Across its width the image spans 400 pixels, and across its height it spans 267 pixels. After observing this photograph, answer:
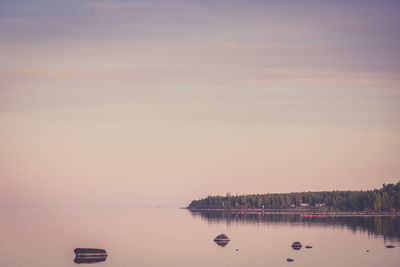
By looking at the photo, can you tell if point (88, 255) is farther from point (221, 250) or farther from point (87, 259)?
point (221, 250)

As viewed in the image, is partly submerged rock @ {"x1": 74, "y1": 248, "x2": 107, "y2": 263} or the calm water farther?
partly submerged rock @ {"x1": 74, "y1": 248, "x2": 107, "y2": 263}

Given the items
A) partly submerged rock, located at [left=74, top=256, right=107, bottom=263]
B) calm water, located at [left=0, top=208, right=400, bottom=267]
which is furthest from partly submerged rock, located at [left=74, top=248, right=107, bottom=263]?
calm water, located at [left=0, top=208, right=400, bottom=267]

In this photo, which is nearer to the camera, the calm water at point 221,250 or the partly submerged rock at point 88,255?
the calm water at point 221,250

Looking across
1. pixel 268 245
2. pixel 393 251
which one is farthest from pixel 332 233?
pixel 393 251

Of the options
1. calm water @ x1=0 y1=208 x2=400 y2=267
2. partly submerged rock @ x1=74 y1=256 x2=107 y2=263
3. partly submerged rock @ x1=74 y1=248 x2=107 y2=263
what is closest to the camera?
calm water @ x1=0 y1=208 x2=400 y2=267

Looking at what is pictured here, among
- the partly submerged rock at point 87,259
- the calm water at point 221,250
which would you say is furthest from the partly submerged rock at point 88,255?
the calm water at point 221,250

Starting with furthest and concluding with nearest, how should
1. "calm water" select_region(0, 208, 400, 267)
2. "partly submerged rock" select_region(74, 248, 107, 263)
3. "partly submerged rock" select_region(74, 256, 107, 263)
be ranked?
"partly submerged rock" select_region(74, 248, 107, 263)
"partly submerged rock" select_region(74, 256, 107, 263)
"calm water" select_region(0, 208, 400, 267)

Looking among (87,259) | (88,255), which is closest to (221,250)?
(88,255)

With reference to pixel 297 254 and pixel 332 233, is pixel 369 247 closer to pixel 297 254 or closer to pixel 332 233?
pixel 297 254

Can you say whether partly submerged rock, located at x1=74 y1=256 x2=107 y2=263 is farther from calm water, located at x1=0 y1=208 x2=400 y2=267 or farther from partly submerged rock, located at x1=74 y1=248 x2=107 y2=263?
calm water, located at x1=0 y1=208 x2=400 y2=267

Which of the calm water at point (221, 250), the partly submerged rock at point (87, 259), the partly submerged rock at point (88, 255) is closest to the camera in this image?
the calm water at point (221, 250)

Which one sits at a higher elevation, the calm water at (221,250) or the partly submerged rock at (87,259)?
the calm water at (221,250)

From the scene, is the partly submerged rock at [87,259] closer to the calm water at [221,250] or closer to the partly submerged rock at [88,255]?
the partly submerged rock at [88,255]

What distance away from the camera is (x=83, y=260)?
110m
